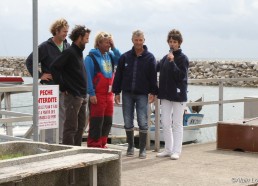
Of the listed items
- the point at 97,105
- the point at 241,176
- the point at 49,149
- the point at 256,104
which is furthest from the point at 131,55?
the point at 256,104

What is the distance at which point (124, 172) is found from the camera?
7805mm

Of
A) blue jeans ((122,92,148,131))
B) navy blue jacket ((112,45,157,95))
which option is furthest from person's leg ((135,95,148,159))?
navy blue jacket ((112,45,157,95))

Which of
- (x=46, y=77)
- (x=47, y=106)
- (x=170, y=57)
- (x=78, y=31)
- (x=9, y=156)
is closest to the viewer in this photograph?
(x=9, y=156)

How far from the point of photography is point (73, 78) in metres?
7.93

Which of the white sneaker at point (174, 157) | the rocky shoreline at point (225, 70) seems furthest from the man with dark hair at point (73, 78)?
the rocky shoreline at point (225, 70)

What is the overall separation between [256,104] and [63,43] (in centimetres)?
466

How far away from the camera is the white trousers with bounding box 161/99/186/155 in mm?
8789

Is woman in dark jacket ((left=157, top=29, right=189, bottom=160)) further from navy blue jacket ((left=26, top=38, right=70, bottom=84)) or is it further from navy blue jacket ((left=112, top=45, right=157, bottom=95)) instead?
navy blue jacket ((left=26, top=38, right=70, bottom=84))

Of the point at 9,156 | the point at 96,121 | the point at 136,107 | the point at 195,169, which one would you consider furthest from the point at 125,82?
the point at 9,156

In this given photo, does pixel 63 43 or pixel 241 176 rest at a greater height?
pixel 63 43

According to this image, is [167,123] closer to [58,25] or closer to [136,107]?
[136,107]

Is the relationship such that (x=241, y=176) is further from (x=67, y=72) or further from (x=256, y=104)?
(x=256, y=104)

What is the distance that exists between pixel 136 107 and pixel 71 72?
4.09 ft

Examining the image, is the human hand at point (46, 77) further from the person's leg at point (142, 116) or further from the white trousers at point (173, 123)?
the white trousers at point (173, 123)
